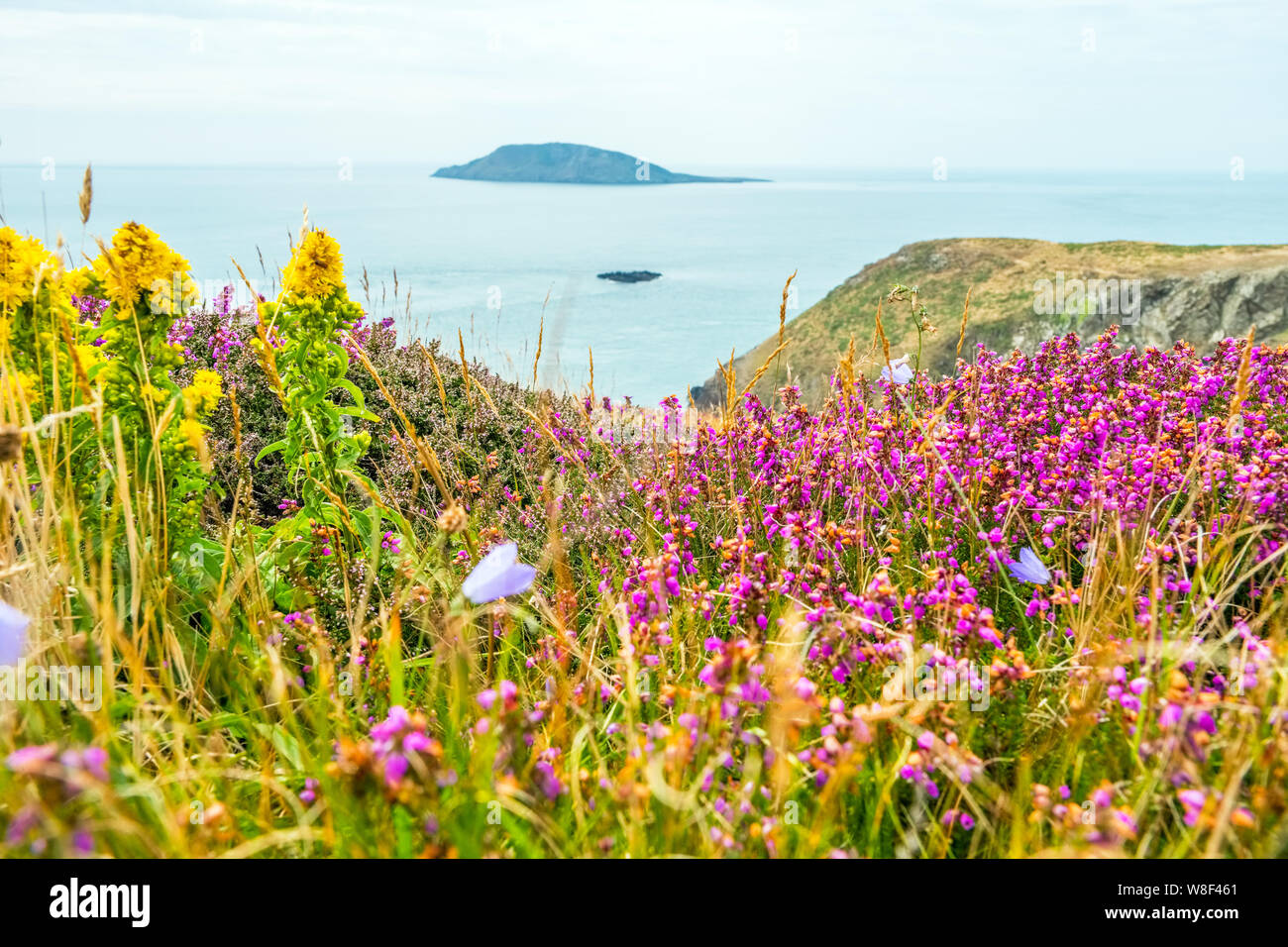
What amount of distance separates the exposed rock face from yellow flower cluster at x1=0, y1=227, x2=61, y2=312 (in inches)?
420

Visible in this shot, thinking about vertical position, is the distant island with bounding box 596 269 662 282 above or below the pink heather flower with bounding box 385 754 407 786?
above

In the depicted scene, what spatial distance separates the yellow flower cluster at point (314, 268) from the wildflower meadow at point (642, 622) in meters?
0.01

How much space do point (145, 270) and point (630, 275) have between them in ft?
85.0

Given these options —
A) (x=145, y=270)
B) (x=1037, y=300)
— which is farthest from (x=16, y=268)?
(x=1037, y=300)

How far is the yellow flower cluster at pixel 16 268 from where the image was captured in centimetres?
284

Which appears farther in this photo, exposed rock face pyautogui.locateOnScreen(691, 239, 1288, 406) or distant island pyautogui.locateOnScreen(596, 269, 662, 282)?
distant island pyautogui.locateOnScreen(596, 269, 662, 282)

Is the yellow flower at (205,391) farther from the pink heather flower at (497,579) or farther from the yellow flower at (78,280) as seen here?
the pink heather flower at (497,579)

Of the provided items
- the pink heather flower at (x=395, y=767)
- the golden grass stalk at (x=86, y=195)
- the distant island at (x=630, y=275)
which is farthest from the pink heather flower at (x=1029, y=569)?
the distant island at (x=630, y=275)

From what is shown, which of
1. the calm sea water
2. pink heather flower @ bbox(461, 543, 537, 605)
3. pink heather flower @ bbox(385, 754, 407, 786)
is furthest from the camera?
the calm sea water

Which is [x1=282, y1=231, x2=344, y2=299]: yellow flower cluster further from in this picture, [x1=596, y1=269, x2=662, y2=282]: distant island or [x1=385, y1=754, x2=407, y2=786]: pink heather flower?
[x1=596, y1=269, x2=662, y2=282]: distant island

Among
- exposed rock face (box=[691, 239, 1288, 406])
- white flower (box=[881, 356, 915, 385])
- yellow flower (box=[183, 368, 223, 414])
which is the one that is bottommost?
yellow flower (box=[183, 368, 223, 414])

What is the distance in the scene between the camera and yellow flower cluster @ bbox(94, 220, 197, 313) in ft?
9.30

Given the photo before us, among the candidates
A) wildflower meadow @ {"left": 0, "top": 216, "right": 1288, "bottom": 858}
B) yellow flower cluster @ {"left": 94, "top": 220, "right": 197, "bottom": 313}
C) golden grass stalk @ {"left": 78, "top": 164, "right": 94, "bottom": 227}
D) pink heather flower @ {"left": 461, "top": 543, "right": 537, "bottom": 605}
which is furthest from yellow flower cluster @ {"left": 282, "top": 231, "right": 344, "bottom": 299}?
pink heather flower @ {"left": 461, "top": 543, "right": 537, "bottom": 605}
